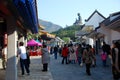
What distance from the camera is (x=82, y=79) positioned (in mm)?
15461

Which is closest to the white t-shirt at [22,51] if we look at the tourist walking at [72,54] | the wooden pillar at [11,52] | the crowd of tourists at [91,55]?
the wooden pillar at [11,52]

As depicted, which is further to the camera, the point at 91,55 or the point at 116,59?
the point at 91,55

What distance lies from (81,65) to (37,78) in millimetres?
8273

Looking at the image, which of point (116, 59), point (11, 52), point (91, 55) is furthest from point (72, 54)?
point (116, 59)

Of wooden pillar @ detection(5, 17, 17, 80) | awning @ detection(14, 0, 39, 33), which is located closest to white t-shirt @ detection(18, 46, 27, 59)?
wooden pillar @ detection(5, 17, 17, 80)

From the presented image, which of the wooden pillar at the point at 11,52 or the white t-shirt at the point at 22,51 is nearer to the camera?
the wooden pillar at the point at 11,52

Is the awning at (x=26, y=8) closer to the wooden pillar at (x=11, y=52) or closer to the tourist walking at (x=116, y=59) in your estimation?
the wooden pillar at (x=11, y=52)

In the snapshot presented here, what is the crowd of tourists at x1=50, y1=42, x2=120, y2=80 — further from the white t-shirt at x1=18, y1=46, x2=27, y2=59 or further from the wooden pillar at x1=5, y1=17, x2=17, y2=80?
the wooden pillar at x1=5, y1=17, x2=17, y2=80

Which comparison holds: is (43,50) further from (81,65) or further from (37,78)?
(81,65)

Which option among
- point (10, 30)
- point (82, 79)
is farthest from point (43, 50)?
point (10, 30)

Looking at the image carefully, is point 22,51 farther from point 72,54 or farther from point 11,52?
point 72,54

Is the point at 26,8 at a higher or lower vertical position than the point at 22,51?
higher

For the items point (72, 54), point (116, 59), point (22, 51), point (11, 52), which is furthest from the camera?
point (72, 54)

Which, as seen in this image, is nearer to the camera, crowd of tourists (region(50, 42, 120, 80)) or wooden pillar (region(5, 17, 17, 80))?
crowd of tourists (region(50, 42, 120, 80))
